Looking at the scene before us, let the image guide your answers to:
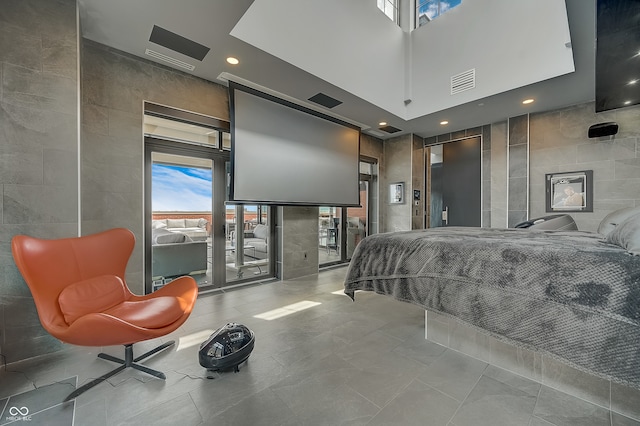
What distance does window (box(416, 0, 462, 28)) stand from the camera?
4259 millimetres

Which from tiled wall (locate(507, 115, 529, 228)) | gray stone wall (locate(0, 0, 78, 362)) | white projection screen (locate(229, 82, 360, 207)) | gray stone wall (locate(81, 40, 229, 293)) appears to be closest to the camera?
gray stone wall (locate(0, 0, 78, 362))

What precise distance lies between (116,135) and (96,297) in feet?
6.33

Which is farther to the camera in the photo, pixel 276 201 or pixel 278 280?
pixel 278 280

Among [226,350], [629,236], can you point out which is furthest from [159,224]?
[629,236]

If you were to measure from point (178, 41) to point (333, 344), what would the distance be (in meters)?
3.58

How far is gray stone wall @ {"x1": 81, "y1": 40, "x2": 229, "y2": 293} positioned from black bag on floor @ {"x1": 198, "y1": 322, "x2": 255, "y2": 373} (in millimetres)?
1829

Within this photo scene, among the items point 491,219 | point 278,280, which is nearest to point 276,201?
point 278,280

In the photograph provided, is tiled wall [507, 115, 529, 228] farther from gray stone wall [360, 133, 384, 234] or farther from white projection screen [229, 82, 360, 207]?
white projection screen [229, 82, 360, 207]

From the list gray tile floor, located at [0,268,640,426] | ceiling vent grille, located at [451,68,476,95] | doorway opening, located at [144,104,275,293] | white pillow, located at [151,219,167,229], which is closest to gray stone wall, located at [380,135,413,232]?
ceiling vent grille, located at [451,68,476,95]

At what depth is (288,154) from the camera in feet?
13.3

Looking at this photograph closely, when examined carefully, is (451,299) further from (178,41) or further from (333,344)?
(178,41)

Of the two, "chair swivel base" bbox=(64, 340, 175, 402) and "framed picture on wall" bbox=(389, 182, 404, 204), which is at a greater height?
"framed picture on wall" bbox=(389, 182, 404, 204)

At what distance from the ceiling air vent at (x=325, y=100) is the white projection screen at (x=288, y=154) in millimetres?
238

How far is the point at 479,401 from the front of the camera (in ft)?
5.08
